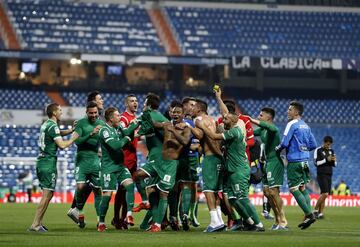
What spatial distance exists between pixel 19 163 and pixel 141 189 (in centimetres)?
2420

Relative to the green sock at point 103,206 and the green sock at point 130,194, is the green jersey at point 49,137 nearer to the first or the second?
the green sock at point 103,206

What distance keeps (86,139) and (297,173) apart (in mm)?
4284

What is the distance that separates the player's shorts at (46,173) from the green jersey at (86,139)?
2.99ft

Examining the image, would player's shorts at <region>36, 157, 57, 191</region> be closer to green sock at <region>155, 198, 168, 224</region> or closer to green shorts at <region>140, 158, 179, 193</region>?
green shorts at <region>140, 158, 179, 193</region>

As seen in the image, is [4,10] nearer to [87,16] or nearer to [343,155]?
[87,16]

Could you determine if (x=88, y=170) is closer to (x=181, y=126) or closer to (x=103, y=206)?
(x=103, y=206)

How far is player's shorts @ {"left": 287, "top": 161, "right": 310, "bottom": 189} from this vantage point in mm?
22188

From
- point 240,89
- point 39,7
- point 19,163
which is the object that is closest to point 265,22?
point 240,89

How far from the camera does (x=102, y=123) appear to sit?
2153cm

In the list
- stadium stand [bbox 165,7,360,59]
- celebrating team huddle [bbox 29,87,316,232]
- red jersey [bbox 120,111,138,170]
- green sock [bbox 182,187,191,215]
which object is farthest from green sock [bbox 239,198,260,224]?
stadium stand [bbox 165,7,360,59]

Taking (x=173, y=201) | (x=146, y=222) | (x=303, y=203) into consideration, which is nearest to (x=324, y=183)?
(x=303, y=203)

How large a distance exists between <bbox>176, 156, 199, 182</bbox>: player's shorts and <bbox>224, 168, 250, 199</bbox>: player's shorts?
1070mm

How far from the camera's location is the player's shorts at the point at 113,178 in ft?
68.8

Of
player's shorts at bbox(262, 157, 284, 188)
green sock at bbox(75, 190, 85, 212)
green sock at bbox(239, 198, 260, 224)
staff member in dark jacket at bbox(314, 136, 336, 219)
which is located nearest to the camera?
green sock at bbox(239, 198, 260, 224)
